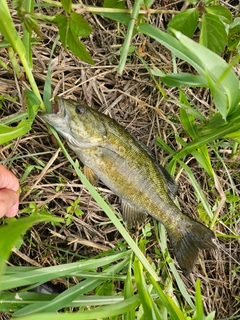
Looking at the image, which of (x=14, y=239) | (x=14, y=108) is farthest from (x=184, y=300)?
(x=14, y=239)

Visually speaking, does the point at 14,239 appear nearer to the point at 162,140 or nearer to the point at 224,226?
the point at 162,140

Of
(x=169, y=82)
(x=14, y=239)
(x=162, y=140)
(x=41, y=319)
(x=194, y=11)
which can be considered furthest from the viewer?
(x=162, y=140)

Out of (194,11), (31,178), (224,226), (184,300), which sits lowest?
(184,300)

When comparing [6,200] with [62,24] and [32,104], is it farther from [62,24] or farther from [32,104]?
[62,24]

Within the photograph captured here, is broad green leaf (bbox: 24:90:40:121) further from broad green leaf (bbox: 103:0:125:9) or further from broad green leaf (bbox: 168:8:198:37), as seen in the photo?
broad green leaf (bbox: 168:8:198:37)

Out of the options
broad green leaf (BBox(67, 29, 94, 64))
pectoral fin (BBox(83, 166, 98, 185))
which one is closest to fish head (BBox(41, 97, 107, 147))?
pectoral fin (BBox(83, 166, 98, 185))

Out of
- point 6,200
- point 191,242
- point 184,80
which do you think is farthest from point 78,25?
point 191,242
